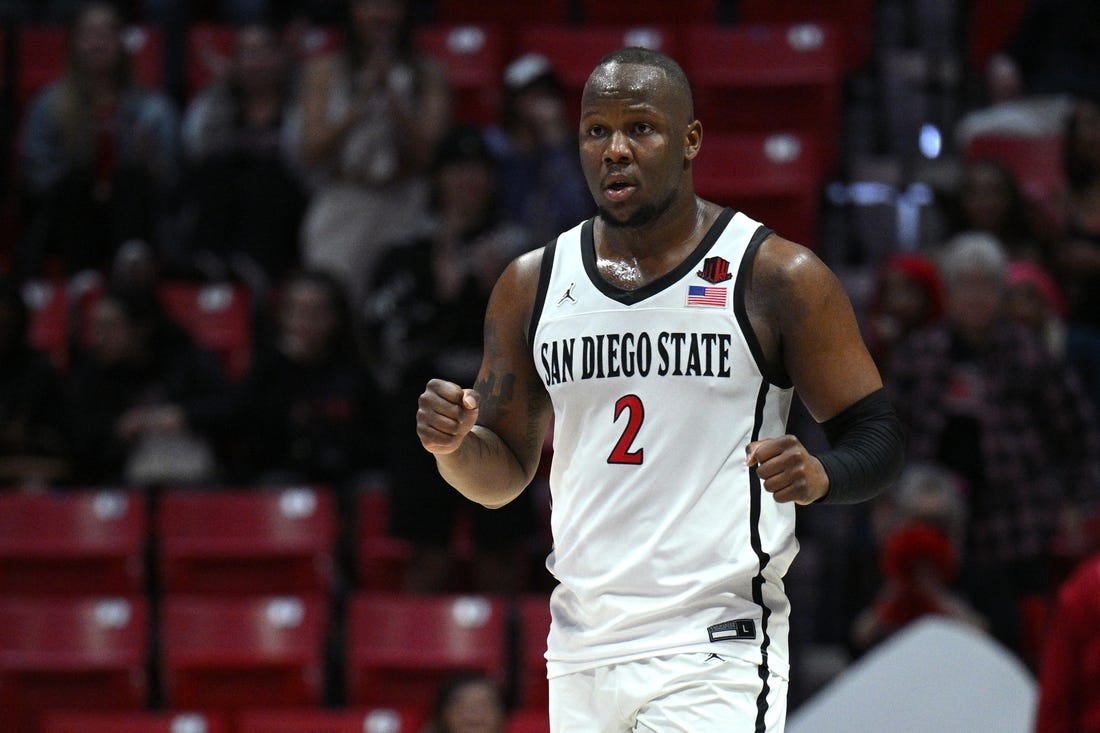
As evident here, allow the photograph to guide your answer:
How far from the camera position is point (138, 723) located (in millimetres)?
7449

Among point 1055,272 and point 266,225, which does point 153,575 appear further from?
point 1055,272

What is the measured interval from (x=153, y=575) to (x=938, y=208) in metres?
4.49

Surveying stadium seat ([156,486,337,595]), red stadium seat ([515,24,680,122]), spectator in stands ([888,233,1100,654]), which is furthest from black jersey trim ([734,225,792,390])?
red stadium seat ([515,24,680,122])

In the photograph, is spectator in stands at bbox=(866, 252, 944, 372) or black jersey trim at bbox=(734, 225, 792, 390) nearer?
black jersey trim at bbox=(734, 225, 792, 390)

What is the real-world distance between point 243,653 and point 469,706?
60.7 inches

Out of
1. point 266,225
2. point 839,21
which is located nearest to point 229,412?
point 266,225

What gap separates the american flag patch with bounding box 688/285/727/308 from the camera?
12.2 feet

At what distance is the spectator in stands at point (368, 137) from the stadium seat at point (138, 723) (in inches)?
100

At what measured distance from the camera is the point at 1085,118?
28.5 ft

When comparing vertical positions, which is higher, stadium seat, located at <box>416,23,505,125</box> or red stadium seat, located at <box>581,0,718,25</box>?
red stadium seat, located at <box>581,0,718,25</box>

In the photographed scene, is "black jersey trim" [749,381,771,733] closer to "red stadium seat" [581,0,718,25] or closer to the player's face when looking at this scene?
the player's face

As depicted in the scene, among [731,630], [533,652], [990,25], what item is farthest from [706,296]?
[990,25]

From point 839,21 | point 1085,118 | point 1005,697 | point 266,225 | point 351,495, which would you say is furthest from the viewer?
point 839,21

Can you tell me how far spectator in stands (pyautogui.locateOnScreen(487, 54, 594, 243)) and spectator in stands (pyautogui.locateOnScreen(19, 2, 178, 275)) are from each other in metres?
2.00
